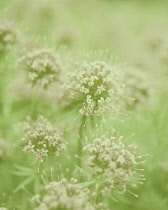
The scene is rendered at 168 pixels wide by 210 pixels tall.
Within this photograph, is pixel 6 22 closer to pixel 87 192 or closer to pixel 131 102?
pixel 131 102

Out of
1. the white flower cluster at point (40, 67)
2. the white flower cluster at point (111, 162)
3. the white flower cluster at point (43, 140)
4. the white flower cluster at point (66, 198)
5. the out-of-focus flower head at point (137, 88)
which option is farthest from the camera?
the out-of-focus flower head at point (137, 88)

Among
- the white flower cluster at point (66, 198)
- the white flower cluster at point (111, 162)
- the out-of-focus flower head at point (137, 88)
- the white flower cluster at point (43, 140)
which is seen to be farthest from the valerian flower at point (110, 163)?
the out-of-focus flower head at point (137, 88)

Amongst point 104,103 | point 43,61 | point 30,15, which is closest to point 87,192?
point 104,103

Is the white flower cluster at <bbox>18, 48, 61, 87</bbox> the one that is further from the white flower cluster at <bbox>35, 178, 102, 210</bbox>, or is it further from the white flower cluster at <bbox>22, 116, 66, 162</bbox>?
the white flower cluster at <bbox>35, 178, 102, 210</bbox>

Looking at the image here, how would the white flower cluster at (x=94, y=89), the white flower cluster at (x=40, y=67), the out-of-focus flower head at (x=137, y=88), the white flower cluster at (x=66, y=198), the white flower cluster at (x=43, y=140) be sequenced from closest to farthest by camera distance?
the white flower cluster at (x=66, y=198) → the white flower cluster at (x=43, y=140) → the white flower cluster at (x=94, y=89) → the white flower cluster at (x=40, y=67) → the out-of-focus flower head at (x=137, y=88)

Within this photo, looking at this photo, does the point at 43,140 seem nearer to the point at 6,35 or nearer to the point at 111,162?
the point at 111,162

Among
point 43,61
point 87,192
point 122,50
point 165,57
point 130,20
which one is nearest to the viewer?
point 87,192

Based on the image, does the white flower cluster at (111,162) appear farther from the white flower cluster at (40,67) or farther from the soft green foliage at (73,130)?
the white flower cluster at (40,67)
